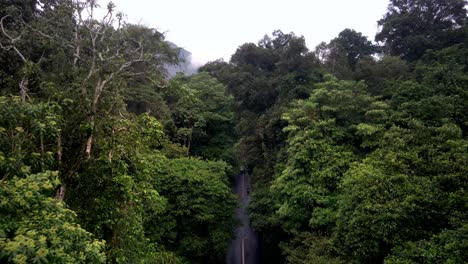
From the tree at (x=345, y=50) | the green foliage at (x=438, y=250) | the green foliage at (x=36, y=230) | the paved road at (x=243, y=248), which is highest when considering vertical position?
the tree at (x=345, y=50)

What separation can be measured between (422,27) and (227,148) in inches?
571

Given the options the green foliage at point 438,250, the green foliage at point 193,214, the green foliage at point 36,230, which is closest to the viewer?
the green foliage at point 36,230

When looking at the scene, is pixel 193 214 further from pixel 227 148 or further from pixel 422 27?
pixel 422 27

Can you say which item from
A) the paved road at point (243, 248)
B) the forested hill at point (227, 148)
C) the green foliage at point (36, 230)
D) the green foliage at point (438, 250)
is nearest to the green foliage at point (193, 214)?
the forested hill at point (227, 148)

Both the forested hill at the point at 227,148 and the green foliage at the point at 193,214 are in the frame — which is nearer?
the forested hill at the point at 227,148

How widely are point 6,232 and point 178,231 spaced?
11.6 metres

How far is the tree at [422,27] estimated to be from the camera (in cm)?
1959

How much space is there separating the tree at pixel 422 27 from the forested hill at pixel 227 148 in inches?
3.3

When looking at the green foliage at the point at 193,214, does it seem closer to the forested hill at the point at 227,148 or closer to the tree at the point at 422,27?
the forested hill at the point at 227,148

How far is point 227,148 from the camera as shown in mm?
23031

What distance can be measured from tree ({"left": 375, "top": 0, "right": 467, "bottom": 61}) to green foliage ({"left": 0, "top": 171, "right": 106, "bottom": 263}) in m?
21.1

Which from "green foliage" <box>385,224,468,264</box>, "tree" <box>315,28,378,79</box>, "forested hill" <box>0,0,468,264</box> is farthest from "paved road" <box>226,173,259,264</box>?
"tree" <box>315,28,378,79</box>

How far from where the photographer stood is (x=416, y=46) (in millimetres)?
20078

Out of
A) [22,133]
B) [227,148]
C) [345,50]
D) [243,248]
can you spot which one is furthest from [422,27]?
[22,133]
